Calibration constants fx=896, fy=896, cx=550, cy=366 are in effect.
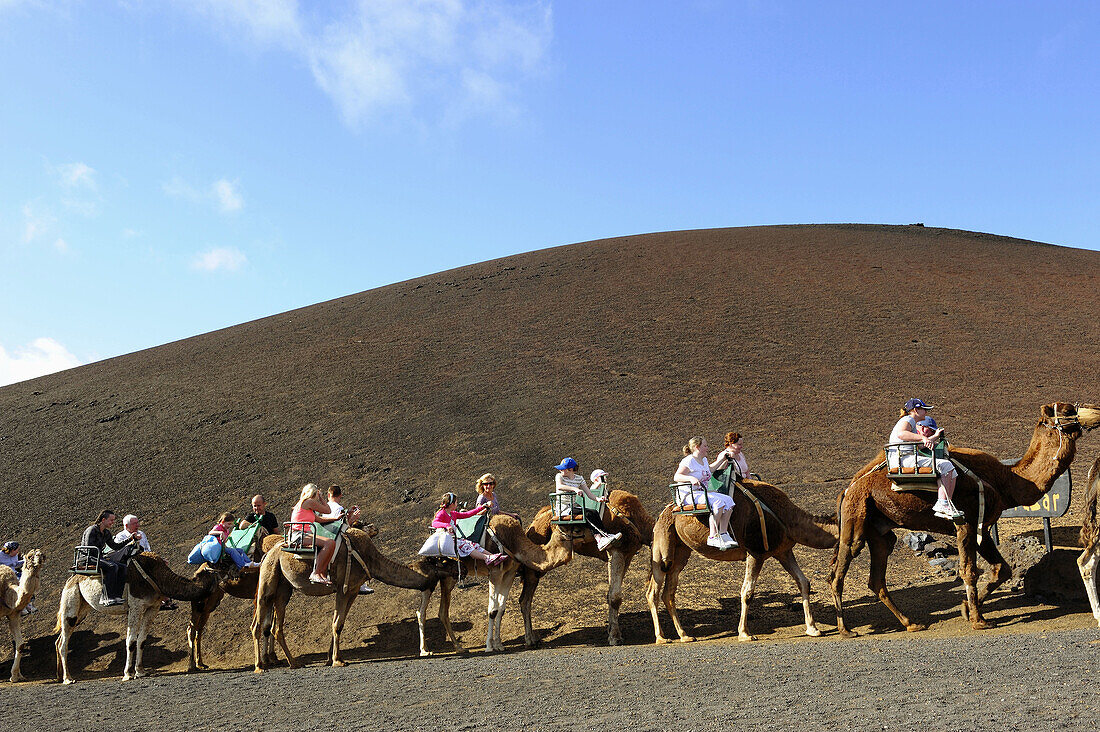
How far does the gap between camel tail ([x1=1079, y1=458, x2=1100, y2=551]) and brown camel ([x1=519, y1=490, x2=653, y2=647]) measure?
21.7 feet

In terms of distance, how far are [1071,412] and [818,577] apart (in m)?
5.81

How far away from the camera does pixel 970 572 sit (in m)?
12.2

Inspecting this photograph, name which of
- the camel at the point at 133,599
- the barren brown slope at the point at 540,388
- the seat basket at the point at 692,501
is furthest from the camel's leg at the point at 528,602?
the camel at the point at 133,599

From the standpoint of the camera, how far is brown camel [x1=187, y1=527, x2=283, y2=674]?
15234 mm

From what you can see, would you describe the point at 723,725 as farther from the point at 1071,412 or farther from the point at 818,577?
the point at 818,577

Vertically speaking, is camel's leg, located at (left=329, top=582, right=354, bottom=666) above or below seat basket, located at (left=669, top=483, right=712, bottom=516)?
below

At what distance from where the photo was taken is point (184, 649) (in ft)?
55.1

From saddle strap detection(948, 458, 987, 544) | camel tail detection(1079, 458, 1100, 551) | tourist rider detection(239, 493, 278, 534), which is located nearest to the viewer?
camel tail detection(1079, 458, 1100, 551)

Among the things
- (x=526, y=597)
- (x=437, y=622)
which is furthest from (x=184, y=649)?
(x=526, y=597)

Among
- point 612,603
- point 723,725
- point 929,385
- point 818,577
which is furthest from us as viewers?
point 929,385

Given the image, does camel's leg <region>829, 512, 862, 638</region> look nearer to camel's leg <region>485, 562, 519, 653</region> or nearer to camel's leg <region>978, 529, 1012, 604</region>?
camel's leg <region>978, 529, 1012, 604</region>

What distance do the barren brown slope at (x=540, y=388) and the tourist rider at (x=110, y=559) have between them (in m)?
2.98

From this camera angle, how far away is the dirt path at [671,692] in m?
7.57

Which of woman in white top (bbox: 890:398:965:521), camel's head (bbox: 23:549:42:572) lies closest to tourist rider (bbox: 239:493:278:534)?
camel's head (bbox: 23:549:42:572)
